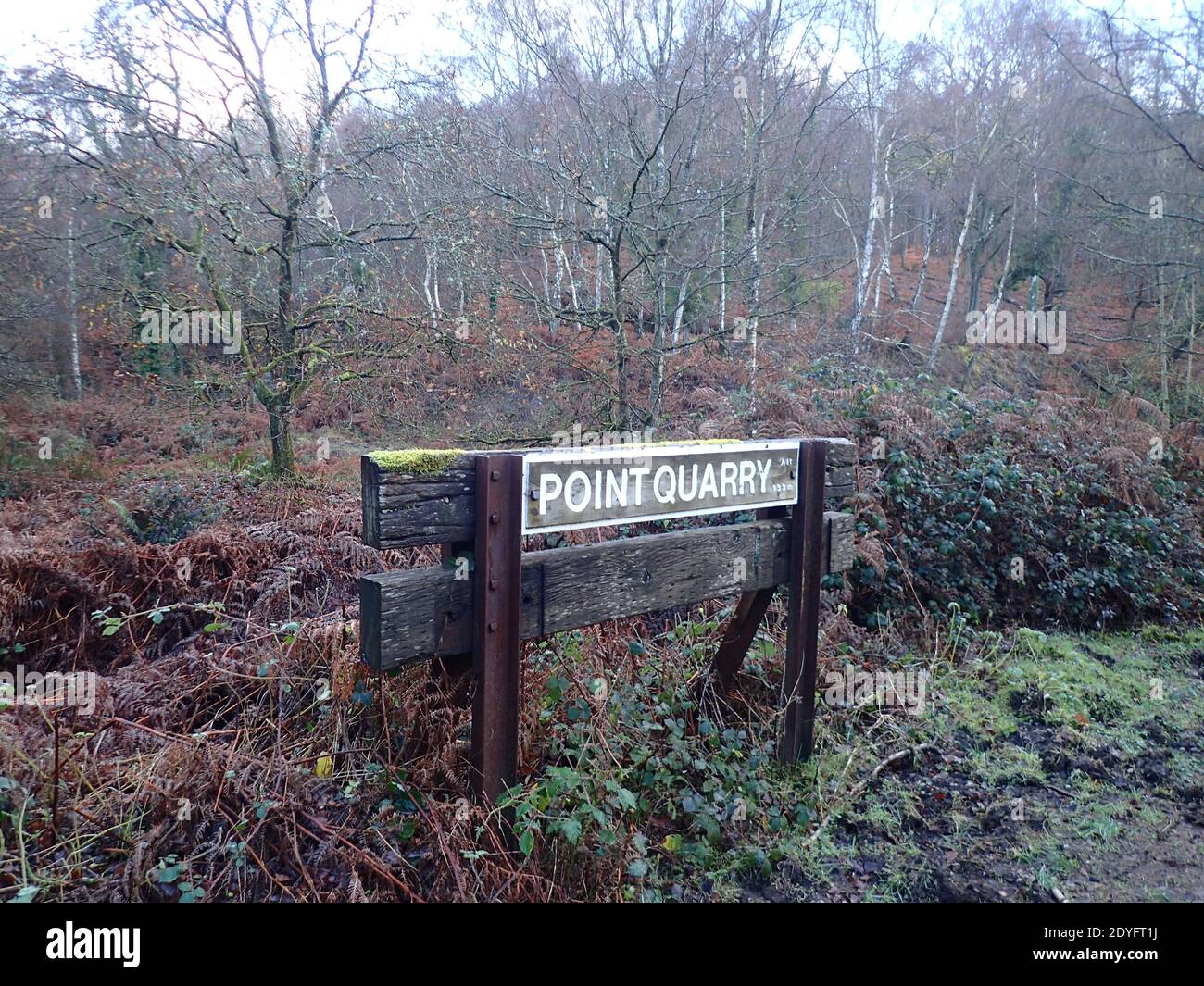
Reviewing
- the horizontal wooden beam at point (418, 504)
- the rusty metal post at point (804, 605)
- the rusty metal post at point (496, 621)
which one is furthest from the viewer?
the rusty metal post at point (804, 605)

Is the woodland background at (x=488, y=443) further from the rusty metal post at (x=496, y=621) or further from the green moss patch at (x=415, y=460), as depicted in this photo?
the green moss patch at (x=415, y=460)

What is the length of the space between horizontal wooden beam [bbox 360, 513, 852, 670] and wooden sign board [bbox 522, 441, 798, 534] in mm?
164

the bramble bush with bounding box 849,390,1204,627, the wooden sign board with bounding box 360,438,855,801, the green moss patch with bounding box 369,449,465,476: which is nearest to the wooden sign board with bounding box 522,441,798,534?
the wooden sign board with bounding box 360,438,855,801

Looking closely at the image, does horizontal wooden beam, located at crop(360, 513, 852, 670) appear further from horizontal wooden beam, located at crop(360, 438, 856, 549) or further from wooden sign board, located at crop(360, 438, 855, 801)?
horizontal wooden beam, located at crop(360, 438, 856, 549)

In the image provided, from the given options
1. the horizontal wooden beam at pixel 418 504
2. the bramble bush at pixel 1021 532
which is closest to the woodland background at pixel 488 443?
the bramble bush at pixel 1021 532

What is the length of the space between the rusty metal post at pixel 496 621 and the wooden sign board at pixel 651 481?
0.28ft

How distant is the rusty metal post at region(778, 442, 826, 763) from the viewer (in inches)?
163

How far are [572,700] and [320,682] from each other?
119 centimetres

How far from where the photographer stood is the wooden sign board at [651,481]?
118 inches

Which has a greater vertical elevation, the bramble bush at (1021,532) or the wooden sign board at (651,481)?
the wooden sign board at (651,481)

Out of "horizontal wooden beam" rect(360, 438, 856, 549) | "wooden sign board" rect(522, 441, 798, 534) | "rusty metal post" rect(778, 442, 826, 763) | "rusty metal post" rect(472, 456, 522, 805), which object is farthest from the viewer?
"rusty metal post" rect(778, 442, 826, 763)

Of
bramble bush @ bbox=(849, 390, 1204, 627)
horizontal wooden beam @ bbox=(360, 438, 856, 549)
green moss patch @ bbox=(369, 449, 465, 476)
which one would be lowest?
bramble bush @ bbox=(849, 390, 1204, 627)

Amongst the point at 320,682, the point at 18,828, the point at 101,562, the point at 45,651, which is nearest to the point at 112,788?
the point at 18,828
